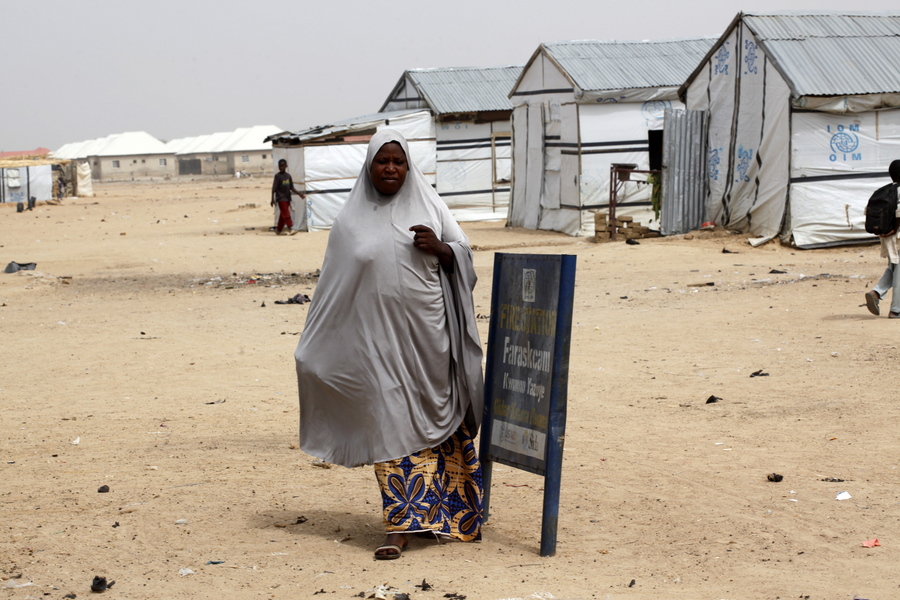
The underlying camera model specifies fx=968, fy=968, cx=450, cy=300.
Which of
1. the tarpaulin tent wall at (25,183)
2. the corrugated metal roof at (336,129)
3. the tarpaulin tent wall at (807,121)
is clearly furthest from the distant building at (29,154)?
the tarpaulin tent wall at (807,121)

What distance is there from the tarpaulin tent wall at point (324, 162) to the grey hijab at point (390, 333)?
1717 cm

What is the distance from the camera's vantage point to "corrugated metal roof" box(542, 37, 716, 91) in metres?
18.5

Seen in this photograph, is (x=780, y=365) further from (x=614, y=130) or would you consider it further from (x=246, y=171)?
(x=246, y=171)

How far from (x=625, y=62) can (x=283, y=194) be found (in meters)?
7.57

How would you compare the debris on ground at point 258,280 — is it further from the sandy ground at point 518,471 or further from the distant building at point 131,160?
the distant building at point 131,160

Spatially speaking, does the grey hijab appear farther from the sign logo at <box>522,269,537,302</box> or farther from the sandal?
the sandal

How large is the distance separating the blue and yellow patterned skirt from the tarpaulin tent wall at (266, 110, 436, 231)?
1726cm

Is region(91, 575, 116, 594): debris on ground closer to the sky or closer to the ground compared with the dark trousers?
closer to the ground

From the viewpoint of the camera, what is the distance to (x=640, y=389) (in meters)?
6.63

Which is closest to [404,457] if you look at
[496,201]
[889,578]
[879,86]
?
[889,578]

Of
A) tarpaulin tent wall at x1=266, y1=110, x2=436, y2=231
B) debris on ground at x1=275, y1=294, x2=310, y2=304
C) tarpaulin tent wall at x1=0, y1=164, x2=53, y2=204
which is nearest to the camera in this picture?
debris on ground at x1=275, y1=294, x2=310, y2=304

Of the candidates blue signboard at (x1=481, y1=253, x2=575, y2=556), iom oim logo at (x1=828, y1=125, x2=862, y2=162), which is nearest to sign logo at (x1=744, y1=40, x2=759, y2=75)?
iom oim logo at (x1=828, y1=125, x2=862, y2=162)

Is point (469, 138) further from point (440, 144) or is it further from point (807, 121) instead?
point (807, 121)

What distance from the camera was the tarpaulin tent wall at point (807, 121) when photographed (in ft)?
46.7
